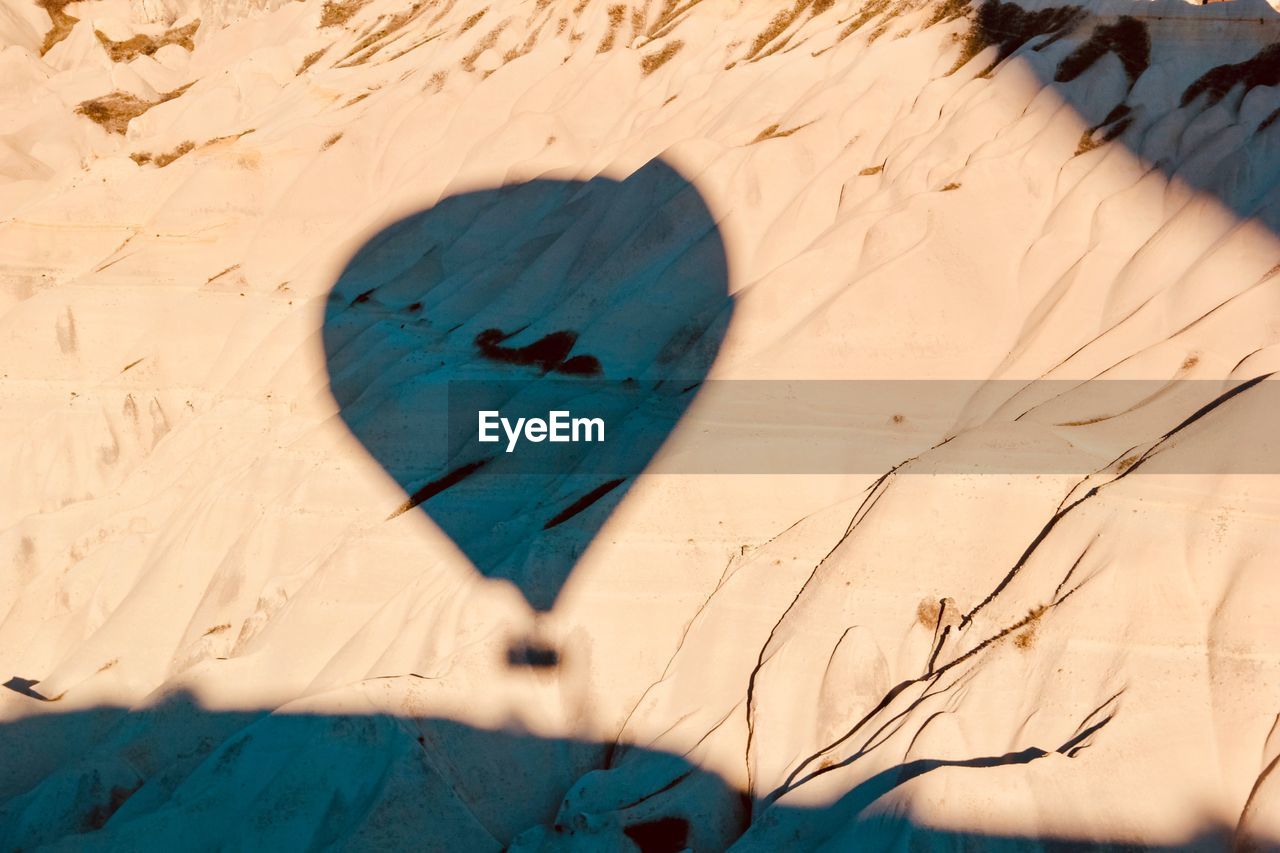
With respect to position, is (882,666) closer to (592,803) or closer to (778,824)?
(778,824)

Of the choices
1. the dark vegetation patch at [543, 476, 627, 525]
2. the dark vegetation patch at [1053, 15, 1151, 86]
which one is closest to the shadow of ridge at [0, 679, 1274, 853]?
the dark vegetation patch at [543, 476, 627, 525]

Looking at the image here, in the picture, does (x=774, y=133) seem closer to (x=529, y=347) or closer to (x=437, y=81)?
(x=529, y=347)

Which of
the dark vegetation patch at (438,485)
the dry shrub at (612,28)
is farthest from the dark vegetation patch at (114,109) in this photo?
the dark vegetation patch at (438,485)

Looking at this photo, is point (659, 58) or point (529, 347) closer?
point (529, 347)

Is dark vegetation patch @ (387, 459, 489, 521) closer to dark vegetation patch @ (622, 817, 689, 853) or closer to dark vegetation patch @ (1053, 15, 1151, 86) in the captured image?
dark vegetation patch @ (622, 817, 689, 853)

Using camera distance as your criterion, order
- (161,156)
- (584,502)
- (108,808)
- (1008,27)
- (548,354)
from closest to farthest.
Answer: (108,808)
(584,502)
(548,354)
(1008,27)
(161,156)

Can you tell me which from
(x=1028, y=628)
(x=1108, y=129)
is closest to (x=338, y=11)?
(x=1108, y=129)

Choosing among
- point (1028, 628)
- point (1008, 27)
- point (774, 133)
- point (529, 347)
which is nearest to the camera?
point (1028, 628)

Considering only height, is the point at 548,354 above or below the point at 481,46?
below
